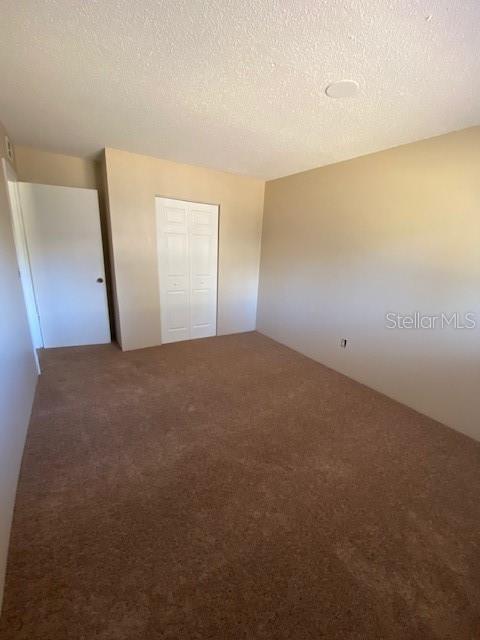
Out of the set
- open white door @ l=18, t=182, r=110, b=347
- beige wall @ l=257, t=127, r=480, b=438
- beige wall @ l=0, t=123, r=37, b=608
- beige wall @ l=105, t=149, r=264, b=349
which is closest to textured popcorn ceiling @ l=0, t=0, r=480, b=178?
beige wall @ l=257, t=127, r=480, b=438

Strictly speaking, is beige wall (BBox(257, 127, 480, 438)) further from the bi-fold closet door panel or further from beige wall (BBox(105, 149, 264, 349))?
the bi-fold closet door panel

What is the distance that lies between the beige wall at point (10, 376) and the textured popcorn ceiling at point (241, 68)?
110 centimetres

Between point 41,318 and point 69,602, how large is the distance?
315 cm

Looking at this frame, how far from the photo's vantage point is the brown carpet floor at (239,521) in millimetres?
1108

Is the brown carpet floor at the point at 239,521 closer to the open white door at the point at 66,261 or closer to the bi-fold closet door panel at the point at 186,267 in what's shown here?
the open white door at the point at 66,261

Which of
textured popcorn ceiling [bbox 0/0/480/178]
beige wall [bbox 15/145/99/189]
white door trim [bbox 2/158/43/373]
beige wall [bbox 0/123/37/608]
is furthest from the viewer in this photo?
beige wall [bbox 15/145/99/189]

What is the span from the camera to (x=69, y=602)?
1116 mm

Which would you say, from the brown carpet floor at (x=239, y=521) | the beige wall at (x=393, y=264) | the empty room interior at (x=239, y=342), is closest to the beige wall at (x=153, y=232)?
the empty room interior at (x=239, y=342)

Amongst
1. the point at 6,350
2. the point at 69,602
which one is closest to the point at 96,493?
the point at 69,602

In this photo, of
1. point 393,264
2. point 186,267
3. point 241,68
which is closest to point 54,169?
point 186,267

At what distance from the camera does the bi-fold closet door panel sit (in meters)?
3.54

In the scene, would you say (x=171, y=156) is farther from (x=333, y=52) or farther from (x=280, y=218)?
(x=333, y=52)

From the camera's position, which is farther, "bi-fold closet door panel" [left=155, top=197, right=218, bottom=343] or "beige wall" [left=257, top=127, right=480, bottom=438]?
"bi-fold closet door panel" [left=155, top=197, right=218, bottom=343]

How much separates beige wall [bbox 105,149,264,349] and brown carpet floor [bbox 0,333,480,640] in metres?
1.25
